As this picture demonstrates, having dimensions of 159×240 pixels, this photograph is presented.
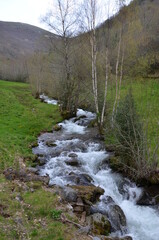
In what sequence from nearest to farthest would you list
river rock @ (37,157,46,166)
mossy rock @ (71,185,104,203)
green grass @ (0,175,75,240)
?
1. green grass @ (0,175,75,240)
2. mossy rock @ (71,185,104,203)
3. river rock @ (37,157,46,166)

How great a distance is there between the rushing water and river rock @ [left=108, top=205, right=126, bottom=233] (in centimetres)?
21

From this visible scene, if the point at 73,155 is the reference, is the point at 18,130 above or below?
above

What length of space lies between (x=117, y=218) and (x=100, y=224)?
888 millimetres

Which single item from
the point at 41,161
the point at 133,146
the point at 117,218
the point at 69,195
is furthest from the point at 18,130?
the point at 117,218

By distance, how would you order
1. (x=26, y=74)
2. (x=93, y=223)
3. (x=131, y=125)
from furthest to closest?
1. (x=26, y=74)
2. (x=131, y=125)
3. (x=93, y=223)

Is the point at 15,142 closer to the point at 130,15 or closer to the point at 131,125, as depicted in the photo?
the point at 131,125

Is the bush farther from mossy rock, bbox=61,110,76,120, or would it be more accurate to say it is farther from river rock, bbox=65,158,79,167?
mossy rock, bbox=61,110,76,120

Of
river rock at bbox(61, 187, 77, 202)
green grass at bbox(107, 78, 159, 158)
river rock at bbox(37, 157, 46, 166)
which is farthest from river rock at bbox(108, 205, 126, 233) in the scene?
river rock at bbox(37, 157, 46, 166)

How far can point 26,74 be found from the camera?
66.6 metres

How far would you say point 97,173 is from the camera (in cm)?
1031

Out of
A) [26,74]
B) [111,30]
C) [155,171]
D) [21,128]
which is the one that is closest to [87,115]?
[21,128]

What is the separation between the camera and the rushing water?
287 inches

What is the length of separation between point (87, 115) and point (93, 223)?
15.8m

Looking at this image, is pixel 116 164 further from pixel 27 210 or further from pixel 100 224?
pixel 27 210
